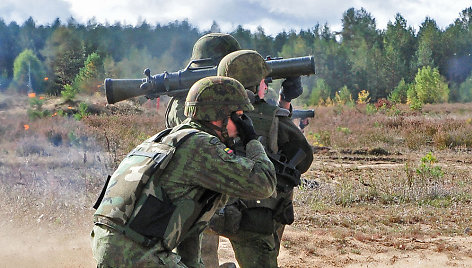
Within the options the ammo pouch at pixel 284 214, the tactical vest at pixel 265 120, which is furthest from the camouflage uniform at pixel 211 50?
the ammo pouch at pixel 284 214

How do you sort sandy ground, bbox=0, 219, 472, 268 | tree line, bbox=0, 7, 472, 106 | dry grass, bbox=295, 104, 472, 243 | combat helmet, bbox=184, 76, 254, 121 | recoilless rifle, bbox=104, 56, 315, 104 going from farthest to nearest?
tree line, bbox=0, 7, 472, 106 → dry grass, bbox=295, 104, 472, 243 → sandy ground, bbox=0, 219, 472, 268 → recoilless rifle, bbox=104, 56, 315, 104 → combat helmet, bbox=184, 76, 254, 121

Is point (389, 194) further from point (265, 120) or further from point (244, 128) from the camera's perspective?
point (244, 128)

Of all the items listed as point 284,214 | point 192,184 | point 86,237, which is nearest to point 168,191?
point 192,184

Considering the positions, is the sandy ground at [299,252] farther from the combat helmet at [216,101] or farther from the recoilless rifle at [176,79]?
the combat helmet at [216,101]

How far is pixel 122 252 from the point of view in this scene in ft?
7.73

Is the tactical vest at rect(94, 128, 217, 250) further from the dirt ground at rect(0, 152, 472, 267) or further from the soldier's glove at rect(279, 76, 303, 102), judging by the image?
the dirt ground at rect(0, 152, 472, 267)

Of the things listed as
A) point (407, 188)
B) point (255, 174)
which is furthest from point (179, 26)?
point (255, 174)

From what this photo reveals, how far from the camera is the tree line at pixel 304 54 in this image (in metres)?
11.0

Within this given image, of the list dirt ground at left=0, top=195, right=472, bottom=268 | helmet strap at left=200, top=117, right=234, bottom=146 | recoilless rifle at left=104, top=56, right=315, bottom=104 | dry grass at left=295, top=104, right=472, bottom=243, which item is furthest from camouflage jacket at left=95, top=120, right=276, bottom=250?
dry grass at left=295, top=104, right=472, bottom=243

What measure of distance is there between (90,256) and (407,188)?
469 centimetres

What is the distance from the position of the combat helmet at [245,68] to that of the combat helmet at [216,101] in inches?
28.5

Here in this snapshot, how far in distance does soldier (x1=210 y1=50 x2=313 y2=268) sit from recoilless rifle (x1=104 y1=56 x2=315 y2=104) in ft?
0.86

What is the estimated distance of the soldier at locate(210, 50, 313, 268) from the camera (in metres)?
3.34

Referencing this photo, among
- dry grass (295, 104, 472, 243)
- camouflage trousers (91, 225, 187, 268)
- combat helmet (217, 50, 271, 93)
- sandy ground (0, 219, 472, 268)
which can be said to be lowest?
dry grass (295, 104, 472, 243)
